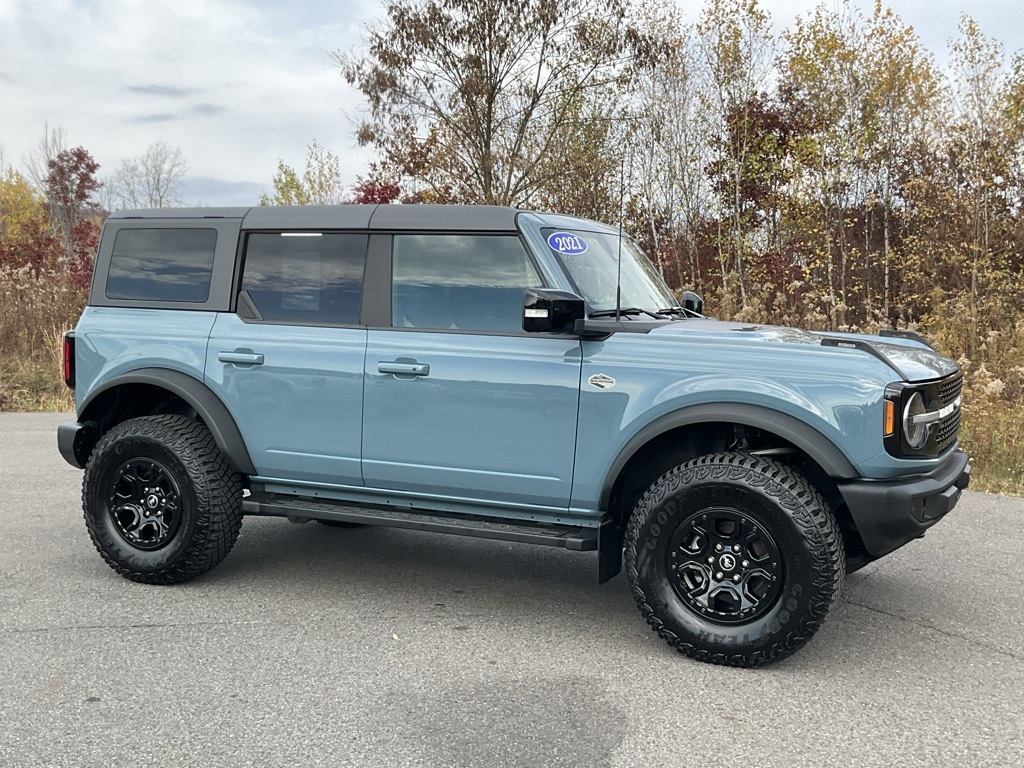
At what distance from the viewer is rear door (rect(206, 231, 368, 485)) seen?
448 cm

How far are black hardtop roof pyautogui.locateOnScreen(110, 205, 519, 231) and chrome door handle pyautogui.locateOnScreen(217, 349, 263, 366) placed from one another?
2.25 feet

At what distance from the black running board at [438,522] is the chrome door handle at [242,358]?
72cm

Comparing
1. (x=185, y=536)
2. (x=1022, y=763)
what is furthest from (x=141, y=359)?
(x=1022, y=763)

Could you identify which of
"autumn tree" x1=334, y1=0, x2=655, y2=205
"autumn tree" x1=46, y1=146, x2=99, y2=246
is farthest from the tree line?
"autumn tree" x1=46, y1=146, x2=99, y2=246

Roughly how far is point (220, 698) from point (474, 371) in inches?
67.2

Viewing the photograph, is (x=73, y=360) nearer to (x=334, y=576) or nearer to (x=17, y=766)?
(x=334, y=576)

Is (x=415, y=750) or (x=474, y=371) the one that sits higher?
(x=474, y=371)

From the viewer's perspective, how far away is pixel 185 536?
184 inches

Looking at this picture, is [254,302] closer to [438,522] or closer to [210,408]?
[210,408]

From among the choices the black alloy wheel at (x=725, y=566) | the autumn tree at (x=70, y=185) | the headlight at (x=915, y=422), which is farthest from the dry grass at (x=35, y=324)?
the autumn tree at (x=70, y=185)

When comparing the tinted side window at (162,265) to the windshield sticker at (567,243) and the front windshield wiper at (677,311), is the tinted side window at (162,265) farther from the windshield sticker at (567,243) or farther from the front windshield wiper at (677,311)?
the front windshield wiper at (677,311)

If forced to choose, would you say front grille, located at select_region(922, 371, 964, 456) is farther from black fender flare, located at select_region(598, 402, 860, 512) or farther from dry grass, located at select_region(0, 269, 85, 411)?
dry grass, located at select_region(0, 269, 85, 411)

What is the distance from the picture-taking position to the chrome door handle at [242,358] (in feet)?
15.1

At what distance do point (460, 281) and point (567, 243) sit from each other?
0.55 m
